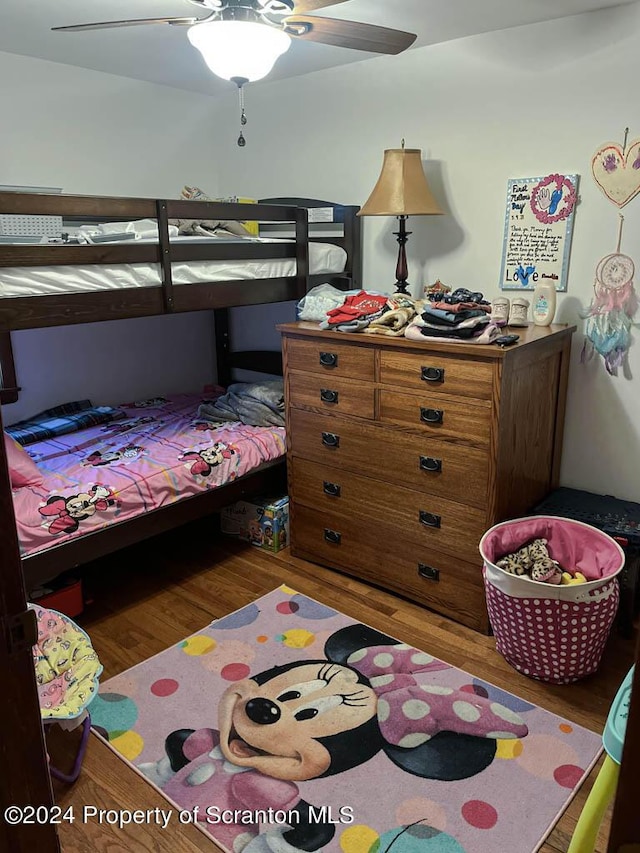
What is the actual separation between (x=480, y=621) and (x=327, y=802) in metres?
1.00

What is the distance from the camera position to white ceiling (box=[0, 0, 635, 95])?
2371 millimetres

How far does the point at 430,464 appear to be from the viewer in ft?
8.29

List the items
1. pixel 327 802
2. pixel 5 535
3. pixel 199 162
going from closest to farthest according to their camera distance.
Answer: pixel 5 535 → pixel 327 802 → pixel 199 162

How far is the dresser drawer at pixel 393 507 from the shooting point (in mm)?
2504

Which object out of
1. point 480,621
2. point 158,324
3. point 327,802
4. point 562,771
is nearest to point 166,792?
point 327,802

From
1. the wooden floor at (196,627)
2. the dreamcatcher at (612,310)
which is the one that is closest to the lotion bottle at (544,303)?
the dreamcatcher at (612,310)

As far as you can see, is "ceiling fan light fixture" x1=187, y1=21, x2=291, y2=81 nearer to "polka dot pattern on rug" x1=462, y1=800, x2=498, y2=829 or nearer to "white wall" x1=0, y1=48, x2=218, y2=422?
"white wall" x1=0, y1=48, x2=218, y2=422

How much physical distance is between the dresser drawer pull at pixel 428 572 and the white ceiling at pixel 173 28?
212cm

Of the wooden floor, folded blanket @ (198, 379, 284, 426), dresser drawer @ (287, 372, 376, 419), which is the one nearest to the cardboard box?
the wooden floor

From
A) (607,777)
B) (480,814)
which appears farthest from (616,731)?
(480,814)

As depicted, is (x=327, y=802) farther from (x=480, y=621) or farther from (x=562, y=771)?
(x=480, y=621)

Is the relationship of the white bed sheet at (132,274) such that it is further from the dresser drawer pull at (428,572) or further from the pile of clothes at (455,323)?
the dresser drawer pull at (428,572)

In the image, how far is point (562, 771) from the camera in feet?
6.09

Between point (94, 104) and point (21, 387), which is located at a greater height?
point (94, 104)
